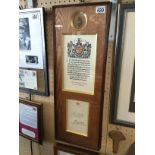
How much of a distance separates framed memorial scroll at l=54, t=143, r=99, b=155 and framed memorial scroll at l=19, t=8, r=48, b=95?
0.88ft

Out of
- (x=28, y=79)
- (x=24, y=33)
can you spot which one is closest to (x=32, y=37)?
(x=24, y=33)

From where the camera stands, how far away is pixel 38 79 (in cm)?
→ 93

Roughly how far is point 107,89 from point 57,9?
40 centimetres

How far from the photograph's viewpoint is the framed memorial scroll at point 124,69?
67 centimetres

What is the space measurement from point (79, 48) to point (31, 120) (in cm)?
48

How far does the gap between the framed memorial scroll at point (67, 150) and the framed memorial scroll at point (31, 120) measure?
0.11 metres

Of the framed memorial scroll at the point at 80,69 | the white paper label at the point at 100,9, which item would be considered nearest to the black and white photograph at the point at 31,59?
the framed memorial scroll at the point at 80,69

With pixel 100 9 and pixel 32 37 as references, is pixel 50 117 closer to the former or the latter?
pixel 32 37

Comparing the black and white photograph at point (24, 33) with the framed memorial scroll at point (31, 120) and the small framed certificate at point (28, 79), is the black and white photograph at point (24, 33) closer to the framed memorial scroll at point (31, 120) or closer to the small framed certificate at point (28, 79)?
the small framed certificate at point (28, 79)

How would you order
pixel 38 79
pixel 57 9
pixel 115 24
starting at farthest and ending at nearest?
pixel 38 79, pixel 57 9, pixel 115 24
